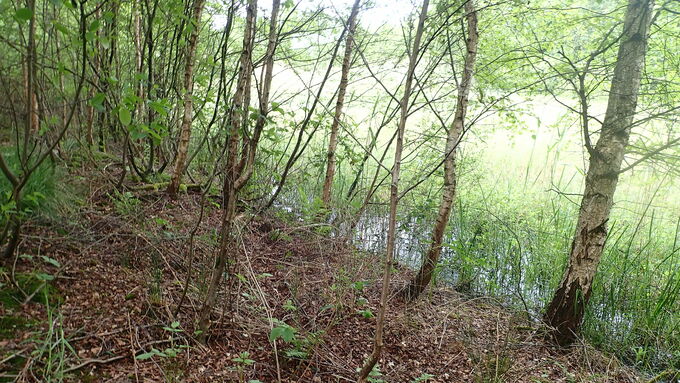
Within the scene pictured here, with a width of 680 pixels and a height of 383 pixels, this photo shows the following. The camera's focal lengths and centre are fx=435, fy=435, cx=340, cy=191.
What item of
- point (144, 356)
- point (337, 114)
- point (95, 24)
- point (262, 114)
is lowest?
point (144, 356)

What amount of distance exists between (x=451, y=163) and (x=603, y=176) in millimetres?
1143

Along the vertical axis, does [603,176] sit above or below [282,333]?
above

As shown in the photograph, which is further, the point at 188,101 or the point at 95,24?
the point at 188,101

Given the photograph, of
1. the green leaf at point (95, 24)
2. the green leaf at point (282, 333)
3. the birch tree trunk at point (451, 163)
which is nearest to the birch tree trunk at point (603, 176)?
the birch tree trunk at point (451, 163)

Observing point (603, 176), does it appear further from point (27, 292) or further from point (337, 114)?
point (27, 292)

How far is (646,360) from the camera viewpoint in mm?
3488

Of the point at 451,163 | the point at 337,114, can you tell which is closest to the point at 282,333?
the point at 451,163

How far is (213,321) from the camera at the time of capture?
8.86 ft

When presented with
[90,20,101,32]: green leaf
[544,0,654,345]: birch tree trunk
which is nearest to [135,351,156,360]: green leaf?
[90,20,101,32]: green leaf

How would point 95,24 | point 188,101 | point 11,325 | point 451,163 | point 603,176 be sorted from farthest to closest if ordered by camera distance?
point 188,101 → point 451,163 → point 603,176 → point 11,325 → point 95,24

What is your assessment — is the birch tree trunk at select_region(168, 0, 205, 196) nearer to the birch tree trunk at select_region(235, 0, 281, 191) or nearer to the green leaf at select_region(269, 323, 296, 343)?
the birch tree trunk at select_region(235, 0, 281, 191)

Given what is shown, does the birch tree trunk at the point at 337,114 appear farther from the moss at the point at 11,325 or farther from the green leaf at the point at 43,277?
the moss at the point at 11,325

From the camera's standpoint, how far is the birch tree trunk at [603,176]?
10.4 feet

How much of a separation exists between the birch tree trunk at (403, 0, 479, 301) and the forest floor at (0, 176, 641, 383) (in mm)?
221
